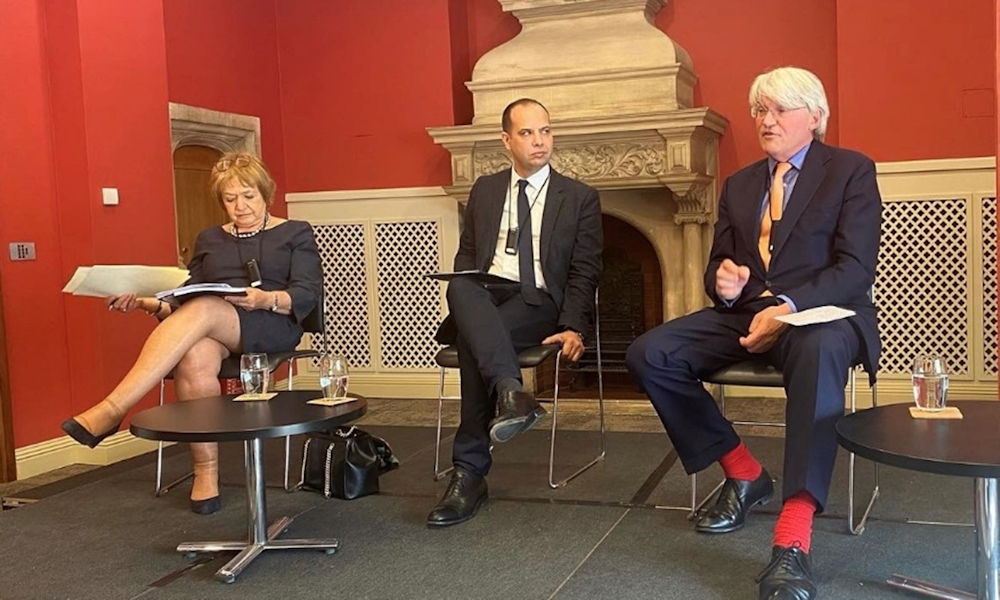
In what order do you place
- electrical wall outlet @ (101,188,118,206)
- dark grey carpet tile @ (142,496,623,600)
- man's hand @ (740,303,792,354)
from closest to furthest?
dark grey carpet tile @ (142,496,623,600) → man's hand @ (740,303,792,354) → electrical wall outlet @ (101,188,118,206)

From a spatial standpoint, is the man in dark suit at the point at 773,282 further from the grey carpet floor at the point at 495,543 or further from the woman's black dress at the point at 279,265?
the woman's black dress at the point at 279,265

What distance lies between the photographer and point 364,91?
556 cm

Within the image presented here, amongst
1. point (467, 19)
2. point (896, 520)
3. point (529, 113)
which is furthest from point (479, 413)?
point (467, 19)

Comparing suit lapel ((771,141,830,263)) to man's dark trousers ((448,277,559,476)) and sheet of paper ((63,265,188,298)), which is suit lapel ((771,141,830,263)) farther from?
sheet of paper ((63,265,188,298))

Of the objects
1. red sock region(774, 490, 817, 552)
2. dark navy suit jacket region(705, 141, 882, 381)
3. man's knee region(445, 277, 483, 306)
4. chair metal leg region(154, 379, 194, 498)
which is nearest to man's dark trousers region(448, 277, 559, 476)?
man's knee region(445, 277, 483, 306)

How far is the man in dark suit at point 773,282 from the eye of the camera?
2.53 metres

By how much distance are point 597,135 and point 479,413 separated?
2.19m

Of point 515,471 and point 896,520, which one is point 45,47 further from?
point 896,520

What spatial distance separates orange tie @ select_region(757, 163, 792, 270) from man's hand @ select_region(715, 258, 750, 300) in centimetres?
9

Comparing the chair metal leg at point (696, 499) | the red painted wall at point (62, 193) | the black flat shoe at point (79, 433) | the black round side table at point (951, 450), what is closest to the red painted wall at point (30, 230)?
the red painted wall at point (62, 193)

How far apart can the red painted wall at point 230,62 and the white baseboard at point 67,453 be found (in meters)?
1.78

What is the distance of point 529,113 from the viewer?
3307mm

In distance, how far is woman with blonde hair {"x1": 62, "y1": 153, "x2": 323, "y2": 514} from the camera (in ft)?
9.77

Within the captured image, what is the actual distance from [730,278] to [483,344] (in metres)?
0.76
